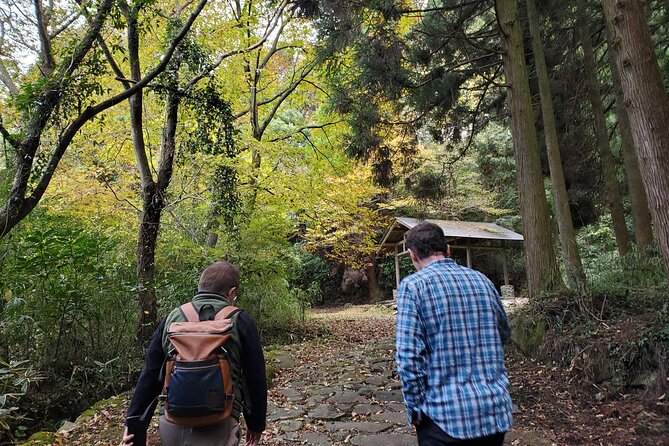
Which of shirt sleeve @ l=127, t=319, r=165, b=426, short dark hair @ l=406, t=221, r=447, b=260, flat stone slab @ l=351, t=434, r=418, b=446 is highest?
short dark hair @ l=406, t=221, r=447, b=260

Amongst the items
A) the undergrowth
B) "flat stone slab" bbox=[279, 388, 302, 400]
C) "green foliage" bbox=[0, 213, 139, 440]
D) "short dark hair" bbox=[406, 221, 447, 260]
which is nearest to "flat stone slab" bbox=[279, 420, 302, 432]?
"flat stone slab" bbox=[279, 388, 302, 400]

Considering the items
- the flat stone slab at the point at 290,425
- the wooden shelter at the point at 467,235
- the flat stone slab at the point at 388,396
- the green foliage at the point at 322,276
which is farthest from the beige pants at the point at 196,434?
the green foliage at the point at 322,276

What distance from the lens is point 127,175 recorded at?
10000mm

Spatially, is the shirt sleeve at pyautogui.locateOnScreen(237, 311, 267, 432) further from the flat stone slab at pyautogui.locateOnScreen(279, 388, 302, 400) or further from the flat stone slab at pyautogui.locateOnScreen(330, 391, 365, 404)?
the flat stone slab at pyautogui.locateOnScreen(279, 388, 302, 400)

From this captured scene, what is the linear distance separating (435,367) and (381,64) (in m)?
7.43

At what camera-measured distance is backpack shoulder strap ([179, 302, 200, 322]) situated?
2.05 m

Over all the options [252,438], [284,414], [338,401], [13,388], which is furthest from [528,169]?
[13,388]

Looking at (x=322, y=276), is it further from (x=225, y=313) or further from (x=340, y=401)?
(x=225, y=313)

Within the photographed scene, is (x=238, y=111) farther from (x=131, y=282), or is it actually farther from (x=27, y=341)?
(x=27, y=341)

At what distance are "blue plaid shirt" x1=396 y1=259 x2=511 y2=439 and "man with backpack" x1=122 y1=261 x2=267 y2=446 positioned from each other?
2.56ft

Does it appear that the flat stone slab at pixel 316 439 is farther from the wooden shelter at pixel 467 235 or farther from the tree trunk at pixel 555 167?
the wooden shelter at pixel 467 235

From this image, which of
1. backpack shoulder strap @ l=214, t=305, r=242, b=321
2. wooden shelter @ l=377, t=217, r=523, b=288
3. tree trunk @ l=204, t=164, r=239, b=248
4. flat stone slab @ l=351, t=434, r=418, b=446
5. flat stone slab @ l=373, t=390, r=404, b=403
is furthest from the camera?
wooden shelter @ l=377, t=217, r=523, b=288

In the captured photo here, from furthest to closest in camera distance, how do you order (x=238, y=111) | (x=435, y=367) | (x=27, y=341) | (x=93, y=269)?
(x=238, y=111)
(x=93, y=269)
(x=27, y=341)
(x=435, y=367)

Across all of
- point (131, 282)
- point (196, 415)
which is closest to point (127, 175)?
point (131, 282)
